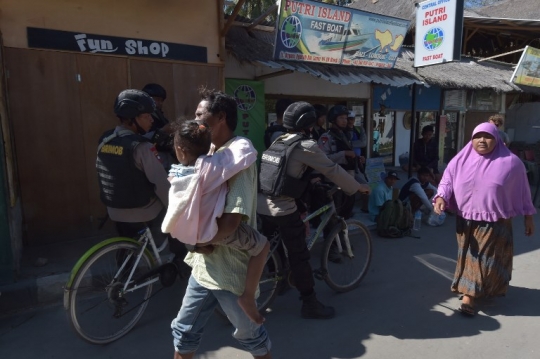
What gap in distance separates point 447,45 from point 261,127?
3.18 m

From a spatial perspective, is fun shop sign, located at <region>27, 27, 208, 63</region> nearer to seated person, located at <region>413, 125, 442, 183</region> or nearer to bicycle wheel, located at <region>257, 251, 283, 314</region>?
bicycle wheel, located at <region>257, 251, 283, 314</region>

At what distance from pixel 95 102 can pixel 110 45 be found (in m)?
0.68

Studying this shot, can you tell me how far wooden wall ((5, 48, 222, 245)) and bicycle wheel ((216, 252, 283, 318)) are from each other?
252cm

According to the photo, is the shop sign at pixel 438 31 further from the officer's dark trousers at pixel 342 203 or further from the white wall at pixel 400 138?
the officer's dark trousers at pixel 342 203

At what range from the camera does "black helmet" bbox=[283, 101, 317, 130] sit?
3168 millimetres

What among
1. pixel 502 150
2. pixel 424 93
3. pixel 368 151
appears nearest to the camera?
pixel 502 150

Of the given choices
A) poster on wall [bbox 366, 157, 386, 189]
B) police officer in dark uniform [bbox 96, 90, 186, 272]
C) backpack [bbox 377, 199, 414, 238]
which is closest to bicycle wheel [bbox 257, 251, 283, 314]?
police officer in dark uniform [bbox 96, 90, 186, 272]

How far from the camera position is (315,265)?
4477 millimetres

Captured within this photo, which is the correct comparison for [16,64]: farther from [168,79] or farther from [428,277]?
[428,277]

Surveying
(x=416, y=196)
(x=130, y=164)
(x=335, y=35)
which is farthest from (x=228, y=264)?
(x=416, y=196)

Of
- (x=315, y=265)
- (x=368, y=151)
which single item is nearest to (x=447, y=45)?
(x=368, y=151)

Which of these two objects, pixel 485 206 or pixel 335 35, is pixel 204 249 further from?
pixel 335 35

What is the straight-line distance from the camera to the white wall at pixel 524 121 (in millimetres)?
11922

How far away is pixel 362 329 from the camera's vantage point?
3170mm
